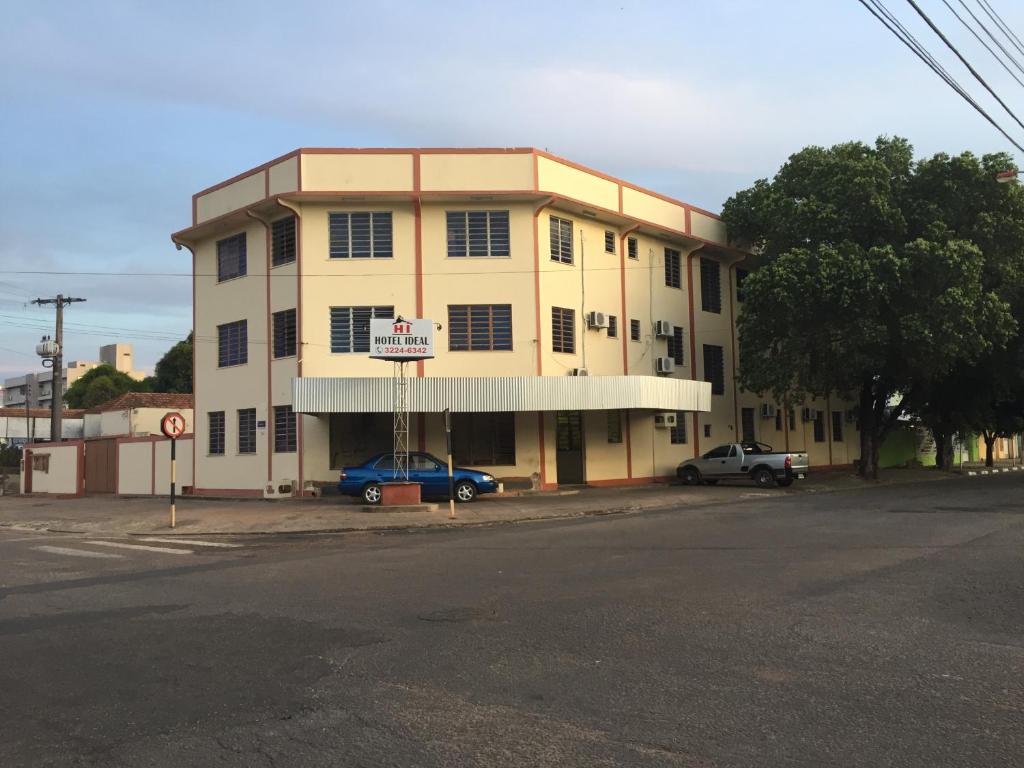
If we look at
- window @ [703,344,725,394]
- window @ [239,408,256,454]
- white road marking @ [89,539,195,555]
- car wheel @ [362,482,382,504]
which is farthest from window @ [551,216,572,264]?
white road marking @ [89,539,195,555]

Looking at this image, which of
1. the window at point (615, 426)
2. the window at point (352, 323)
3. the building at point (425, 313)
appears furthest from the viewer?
the window at point (615, 426)

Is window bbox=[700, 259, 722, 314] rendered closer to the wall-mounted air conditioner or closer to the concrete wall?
the wall-mounted air conditioner

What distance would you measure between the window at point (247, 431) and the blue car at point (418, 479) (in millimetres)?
5354

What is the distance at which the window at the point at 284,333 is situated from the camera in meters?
25.6

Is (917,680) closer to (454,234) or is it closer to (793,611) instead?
(793,611)

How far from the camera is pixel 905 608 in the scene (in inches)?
307

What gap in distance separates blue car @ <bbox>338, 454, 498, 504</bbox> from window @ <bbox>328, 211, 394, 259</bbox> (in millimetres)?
6551

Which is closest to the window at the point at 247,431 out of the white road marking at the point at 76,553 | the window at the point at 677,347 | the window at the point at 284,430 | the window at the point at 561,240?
the window at the point at 284,430

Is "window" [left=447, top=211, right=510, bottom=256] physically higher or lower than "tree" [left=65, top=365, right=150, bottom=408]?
higher

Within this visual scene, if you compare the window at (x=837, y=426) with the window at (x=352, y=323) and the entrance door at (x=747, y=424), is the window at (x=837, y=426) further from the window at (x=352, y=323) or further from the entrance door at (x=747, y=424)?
the window at (x=352, y=323)

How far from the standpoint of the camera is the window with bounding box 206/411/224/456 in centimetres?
2772

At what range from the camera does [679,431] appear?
30.8m

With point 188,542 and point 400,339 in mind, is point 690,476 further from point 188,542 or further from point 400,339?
point 188,542

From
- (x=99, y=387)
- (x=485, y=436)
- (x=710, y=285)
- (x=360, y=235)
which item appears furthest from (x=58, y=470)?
(x=99, y=387)
